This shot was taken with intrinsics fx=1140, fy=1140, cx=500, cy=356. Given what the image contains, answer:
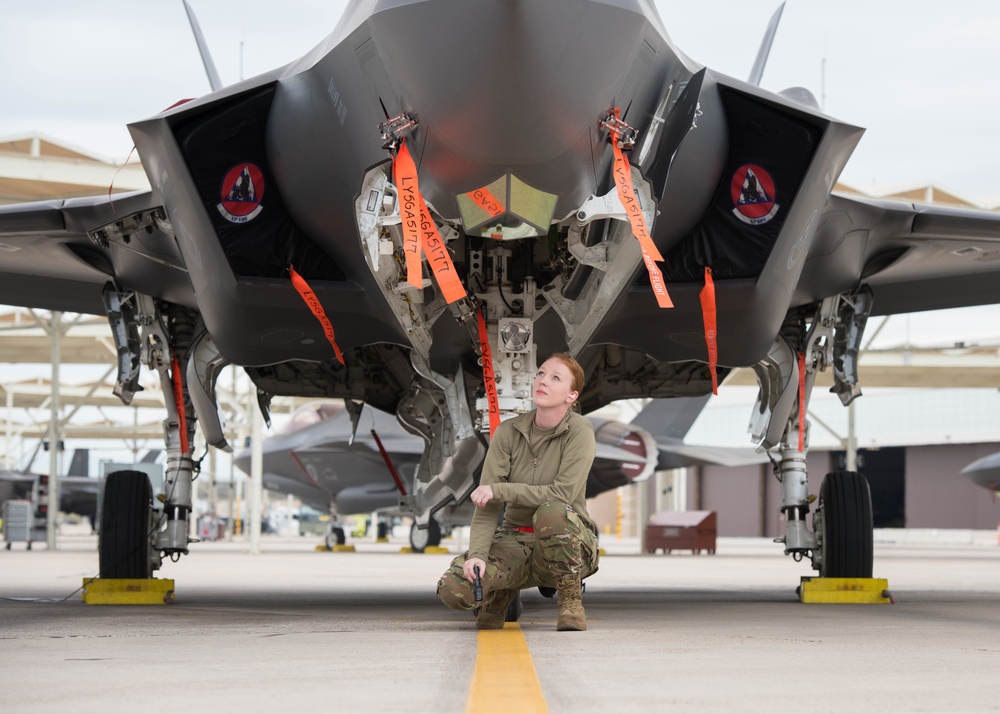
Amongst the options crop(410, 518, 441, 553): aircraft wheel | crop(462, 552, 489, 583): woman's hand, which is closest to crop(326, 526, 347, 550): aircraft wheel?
crop(410, 518, 441, 553): aircraft wheel

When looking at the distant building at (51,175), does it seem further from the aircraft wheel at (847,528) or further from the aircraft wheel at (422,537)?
the aircraft wheel at (847,528)

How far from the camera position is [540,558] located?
4.67 metres

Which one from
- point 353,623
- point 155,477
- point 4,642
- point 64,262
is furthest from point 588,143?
point 155,477

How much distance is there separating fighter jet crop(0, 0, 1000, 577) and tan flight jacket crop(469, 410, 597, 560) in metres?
0.62

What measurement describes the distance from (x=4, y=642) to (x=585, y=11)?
10.8ft

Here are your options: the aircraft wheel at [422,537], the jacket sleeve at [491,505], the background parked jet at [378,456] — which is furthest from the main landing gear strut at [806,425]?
the aircraft wheel at [422,537]

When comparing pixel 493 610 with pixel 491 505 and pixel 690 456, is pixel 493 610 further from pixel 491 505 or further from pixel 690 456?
pixel 690 456

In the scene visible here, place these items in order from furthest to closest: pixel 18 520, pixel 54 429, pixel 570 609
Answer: pixel 18 520
pixel 54 429
pixel 570 609

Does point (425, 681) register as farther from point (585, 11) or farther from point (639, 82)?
point (639, 82)

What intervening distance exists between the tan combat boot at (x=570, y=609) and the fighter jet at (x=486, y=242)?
1.03 meters

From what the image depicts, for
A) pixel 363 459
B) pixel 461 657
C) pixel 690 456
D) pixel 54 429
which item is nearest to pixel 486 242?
pixel 461 657

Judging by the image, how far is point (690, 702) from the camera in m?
2.77

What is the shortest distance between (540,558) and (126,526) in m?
4.11

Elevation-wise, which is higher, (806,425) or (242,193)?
(242,193)
